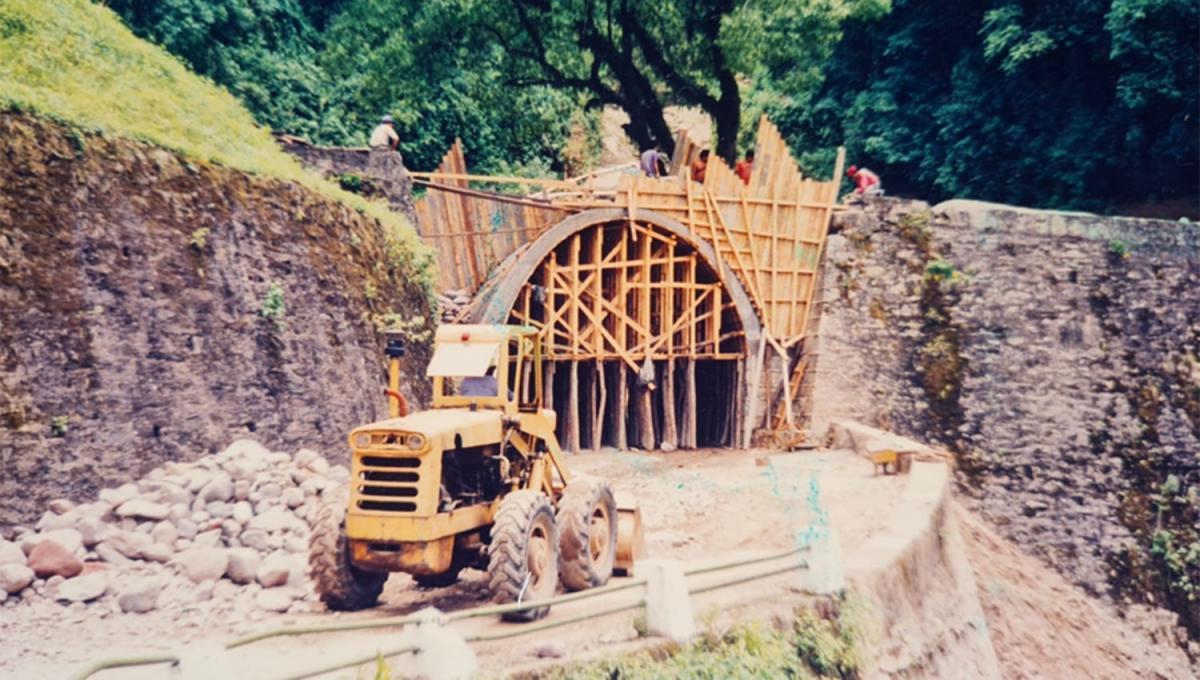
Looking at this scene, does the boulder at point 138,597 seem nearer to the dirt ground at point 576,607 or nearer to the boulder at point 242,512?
the dirt ground at point 576,607

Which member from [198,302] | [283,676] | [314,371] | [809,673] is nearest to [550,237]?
[314,371]

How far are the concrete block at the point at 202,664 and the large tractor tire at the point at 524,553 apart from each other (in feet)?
8.86

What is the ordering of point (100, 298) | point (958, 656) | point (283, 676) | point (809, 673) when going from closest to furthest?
point (283, 676) < point (809, 673) < point (100, 298) < point (958, 656)

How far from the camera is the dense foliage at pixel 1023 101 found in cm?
2291

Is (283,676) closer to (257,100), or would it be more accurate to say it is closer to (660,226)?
(660,226)

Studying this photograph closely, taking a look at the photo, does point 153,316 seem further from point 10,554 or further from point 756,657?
point 756,657

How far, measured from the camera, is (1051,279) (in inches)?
790

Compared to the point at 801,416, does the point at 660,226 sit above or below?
above

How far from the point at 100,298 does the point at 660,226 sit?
12.2m

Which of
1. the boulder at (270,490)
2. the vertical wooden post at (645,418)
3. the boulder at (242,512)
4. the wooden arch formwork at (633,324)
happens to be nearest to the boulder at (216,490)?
the boulder at (242,512)

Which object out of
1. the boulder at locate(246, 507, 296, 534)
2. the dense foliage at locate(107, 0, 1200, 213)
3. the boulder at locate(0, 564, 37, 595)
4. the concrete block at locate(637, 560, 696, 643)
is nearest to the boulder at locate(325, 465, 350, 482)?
the boulder at locate(246, 507, 296, 534)

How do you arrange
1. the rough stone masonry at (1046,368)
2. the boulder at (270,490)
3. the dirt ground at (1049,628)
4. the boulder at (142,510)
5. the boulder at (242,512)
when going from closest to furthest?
the boulder at (142,510)
the boulder at (242,512)
the boulder at (270,490)
the dirt ground at (1049,628)
the rough stone masonry at (1046,368)

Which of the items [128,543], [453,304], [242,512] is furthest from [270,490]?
[453,304]

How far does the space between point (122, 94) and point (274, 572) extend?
6.38m
